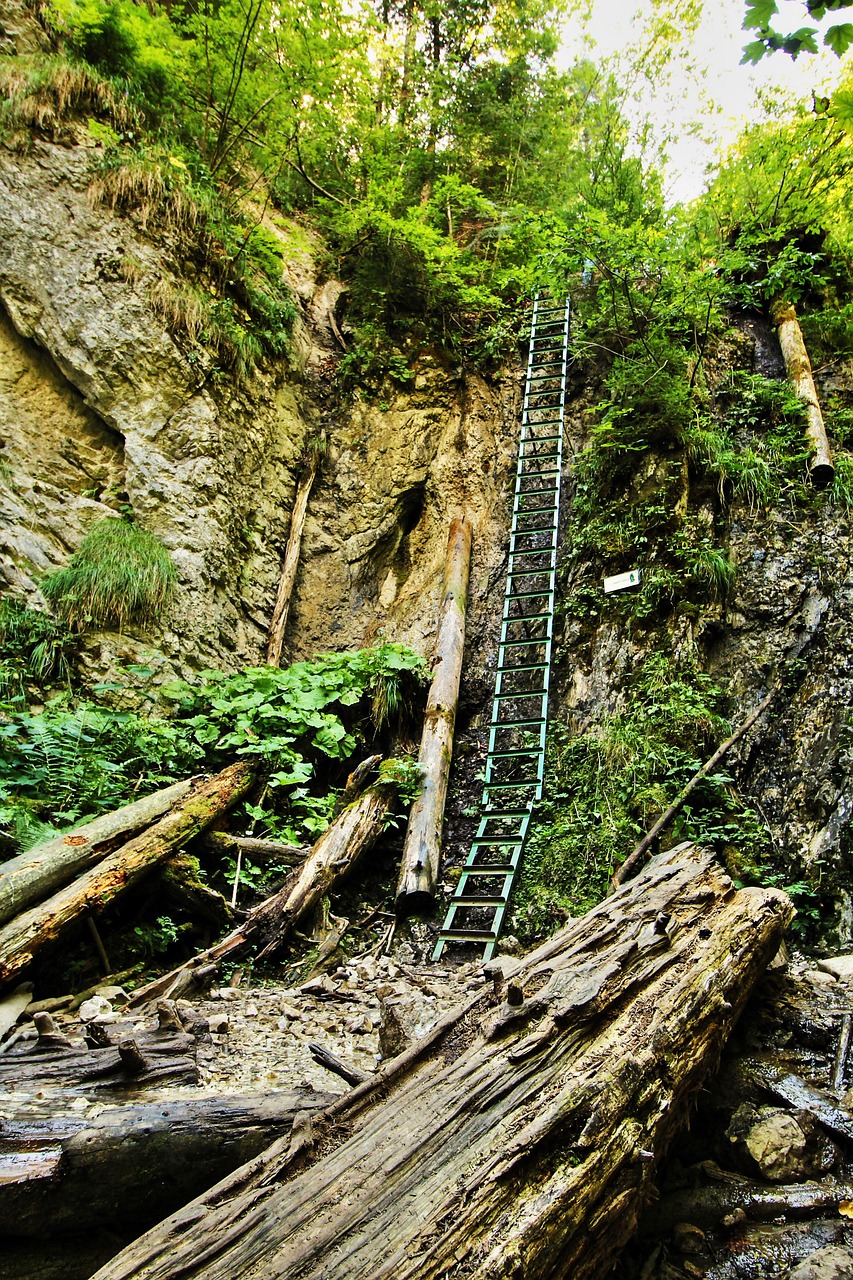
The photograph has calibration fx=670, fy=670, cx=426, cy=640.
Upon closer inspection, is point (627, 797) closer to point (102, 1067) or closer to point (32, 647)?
point (102, 1067)

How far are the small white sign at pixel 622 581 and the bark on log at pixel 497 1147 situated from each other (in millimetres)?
3908

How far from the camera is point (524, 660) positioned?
6723 millimetres

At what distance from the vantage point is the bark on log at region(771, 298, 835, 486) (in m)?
5.79

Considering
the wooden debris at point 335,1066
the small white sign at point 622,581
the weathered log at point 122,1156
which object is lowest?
the weathered log at point 122,1156

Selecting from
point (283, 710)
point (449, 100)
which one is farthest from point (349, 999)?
point (449, 100)

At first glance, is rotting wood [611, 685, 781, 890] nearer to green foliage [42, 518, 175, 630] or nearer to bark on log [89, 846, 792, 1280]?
bark on log [89, 846, 792, 1280]

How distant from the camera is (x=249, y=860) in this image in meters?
4.78

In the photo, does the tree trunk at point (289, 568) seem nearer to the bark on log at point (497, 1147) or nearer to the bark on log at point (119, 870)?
the bark on log at point (119, 870)

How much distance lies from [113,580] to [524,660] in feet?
12.8

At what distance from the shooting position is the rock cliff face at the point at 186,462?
637 centimetres

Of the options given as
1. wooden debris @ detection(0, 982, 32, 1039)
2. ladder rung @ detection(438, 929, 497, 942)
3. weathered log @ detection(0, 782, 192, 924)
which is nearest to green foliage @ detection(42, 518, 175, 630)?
weathered log @ detection(0, 782, 192, 924)

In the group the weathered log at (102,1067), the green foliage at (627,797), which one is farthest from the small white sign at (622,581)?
the weathered log at (102,1067)

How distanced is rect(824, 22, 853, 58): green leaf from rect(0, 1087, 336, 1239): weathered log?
10.5 feet

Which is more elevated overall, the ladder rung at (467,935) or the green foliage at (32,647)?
the green foliage at (32,647)
